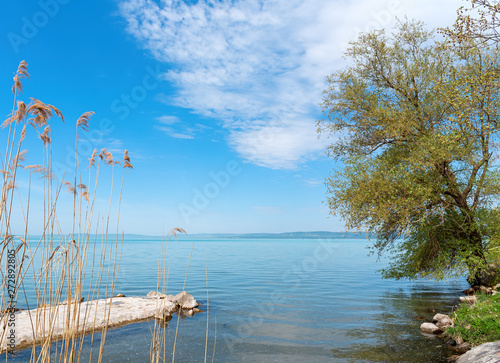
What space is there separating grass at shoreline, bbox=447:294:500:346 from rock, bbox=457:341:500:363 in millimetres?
1267

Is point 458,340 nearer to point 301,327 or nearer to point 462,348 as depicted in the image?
point 462,348

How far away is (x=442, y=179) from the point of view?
15.8 m

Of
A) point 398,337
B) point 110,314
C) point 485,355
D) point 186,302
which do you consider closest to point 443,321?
point 398,337

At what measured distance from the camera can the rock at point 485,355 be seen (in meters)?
6.54

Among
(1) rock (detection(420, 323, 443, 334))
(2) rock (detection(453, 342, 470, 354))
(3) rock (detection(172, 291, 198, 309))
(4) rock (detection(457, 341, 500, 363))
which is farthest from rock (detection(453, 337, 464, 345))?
(3) rock (detection(172, 291, 198, 309))

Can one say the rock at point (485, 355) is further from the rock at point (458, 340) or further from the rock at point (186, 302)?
the rock at point (186, 302)

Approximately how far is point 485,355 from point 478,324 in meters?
2.50

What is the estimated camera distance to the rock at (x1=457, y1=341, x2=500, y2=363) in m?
6.54

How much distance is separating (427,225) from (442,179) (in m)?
2.60

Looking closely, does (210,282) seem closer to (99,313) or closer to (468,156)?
(99,313)

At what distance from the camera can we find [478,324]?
8.95 meters

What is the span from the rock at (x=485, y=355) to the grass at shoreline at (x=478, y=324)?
1.27m

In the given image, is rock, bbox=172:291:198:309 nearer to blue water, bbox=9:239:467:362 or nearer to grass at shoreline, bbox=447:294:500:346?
blue water, bbox=9:239:467:362

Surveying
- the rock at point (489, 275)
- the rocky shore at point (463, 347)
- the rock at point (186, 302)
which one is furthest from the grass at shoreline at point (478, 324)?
the rock at point (186, 302)
